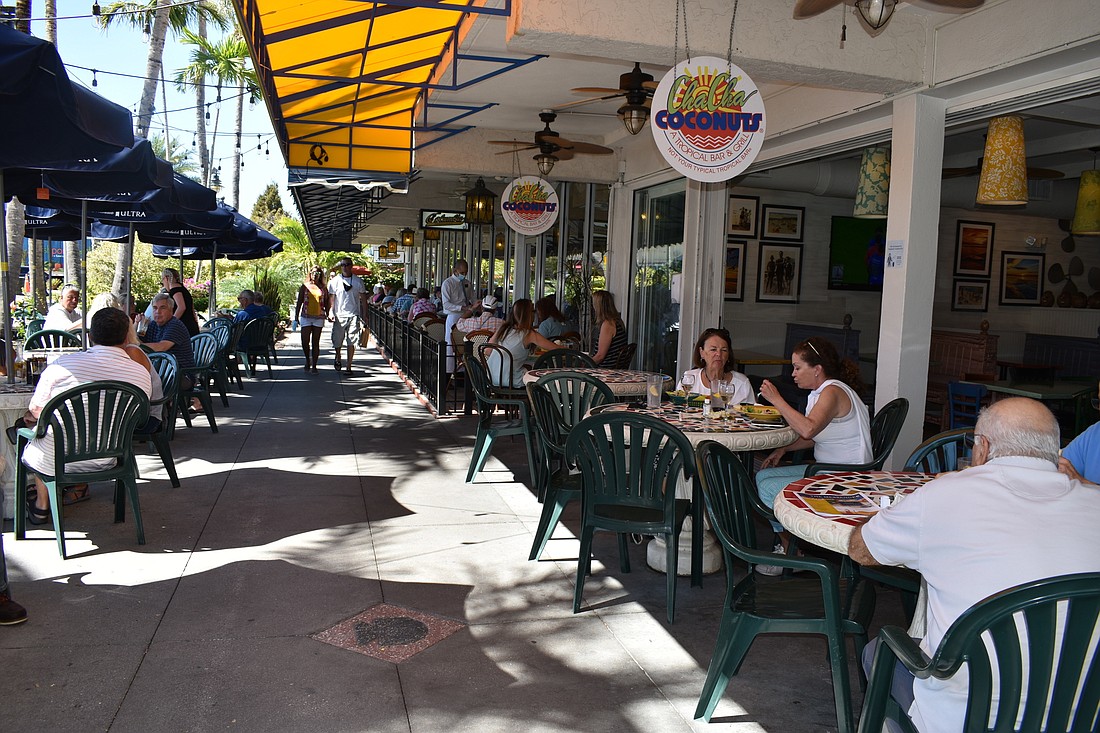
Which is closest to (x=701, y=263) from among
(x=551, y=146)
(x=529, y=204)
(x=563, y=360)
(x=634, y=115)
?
(x=551, y=146)

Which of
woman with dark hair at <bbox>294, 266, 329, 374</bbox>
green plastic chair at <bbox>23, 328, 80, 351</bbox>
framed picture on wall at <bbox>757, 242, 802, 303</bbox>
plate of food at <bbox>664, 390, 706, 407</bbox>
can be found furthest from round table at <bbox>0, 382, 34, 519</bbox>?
→ framed picture on wall at <bbox>757, 242, 802, 303</bbox>

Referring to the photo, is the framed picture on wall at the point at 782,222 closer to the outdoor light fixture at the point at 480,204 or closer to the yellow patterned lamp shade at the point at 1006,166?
the outdoor light fixture at the point at 480,204

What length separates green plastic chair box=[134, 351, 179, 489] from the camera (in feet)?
19.2

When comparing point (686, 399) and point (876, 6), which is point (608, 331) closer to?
point (686, 399)

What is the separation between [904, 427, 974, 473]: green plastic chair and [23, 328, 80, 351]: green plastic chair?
7373mm

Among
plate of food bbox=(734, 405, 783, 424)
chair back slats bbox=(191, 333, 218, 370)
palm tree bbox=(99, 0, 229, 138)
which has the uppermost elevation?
palm tree bbox=(99, 0, 229, 138)

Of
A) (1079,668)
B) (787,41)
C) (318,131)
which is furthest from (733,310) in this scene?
(1079,668)

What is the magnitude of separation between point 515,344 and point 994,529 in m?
6.33

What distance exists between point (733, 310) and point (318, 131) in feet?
19.8

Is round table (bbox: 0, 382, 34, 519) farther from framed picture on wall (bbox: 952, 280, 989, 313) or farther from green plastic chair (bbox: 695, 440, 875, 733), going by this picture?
framed picture on wall (bbox: 952, 280, 989, 313)

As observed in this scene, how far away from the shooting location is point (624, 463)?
4.10 m

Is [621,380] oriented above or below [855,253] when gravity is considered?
below

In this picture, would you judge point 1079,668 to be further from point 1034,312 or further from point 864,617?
point 1034,312

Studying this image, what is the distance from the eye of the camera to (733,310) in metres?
12.2
